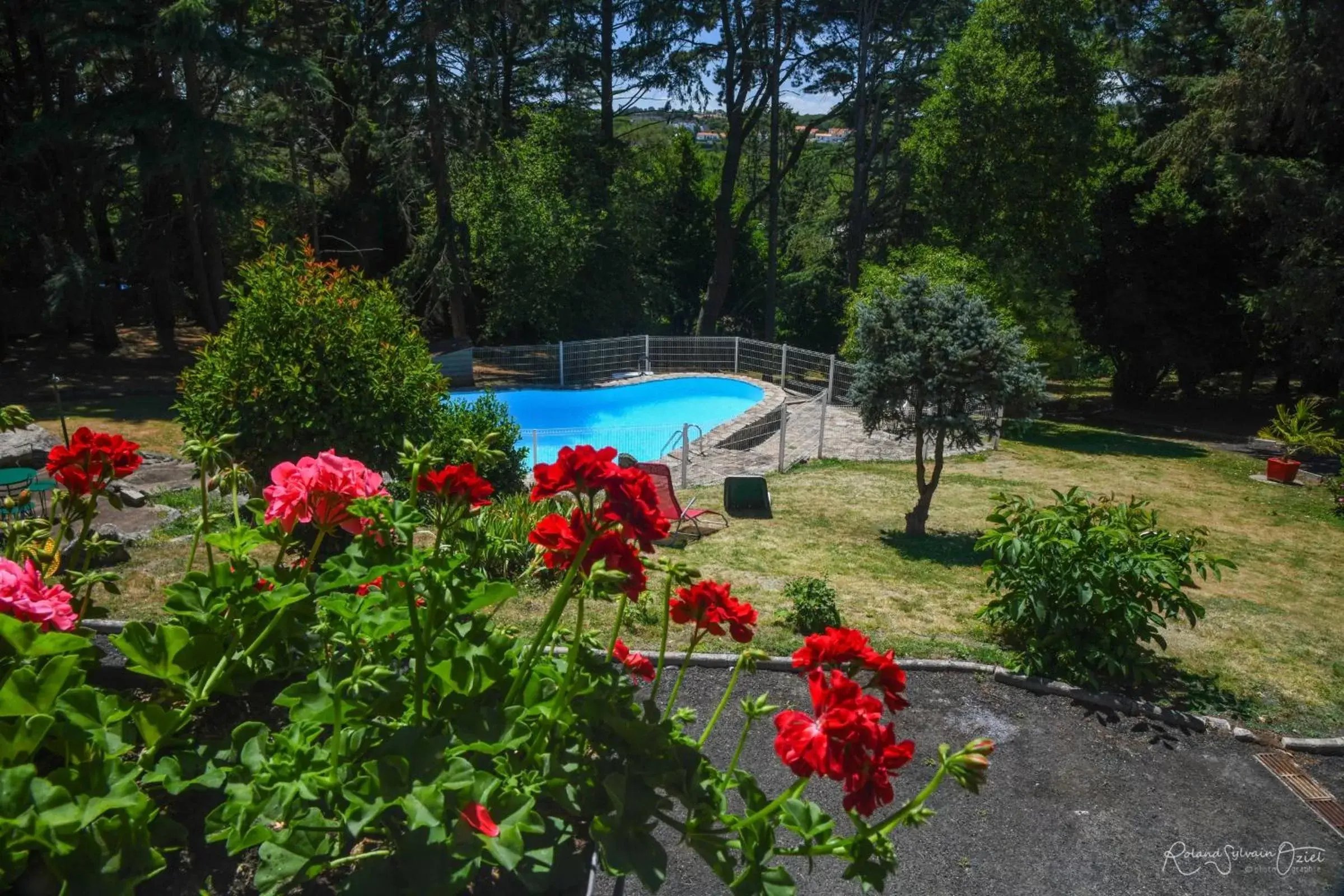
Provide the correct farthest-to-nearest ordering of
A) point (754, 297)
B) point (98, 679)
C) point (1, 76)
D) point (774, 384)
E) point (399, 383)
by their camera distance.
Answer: point (754, 297)
point (774, 384)
point (1, 76)
point (399, 383)
point (98, 679)

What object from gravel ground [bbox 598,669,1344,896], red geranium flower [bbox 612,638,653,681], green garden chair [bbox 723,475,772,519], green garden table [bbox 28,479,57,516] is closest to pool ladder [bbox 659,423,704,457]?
green garden chair [bbox 723,475,772,519]

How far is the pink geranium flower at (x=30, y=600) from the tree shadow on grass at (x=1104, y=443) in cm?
→ 1486

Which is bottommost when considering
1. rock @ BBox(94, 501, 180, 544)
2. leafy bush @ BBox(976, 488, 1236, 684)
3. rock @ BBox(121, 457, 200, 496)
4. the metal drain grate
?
rock @ BBox(121, 457, 200, 496)

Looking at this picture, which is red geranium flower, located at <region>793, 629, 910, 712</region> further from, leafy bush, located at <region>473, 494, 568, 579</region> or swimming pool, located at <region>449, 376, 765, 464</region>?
swimming pool, located at <region>449, 376, 765, 464</region>

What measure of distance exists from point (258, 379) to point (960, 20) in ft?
84.9

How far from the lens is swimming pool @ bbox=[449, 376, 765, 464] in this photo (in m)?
19.9

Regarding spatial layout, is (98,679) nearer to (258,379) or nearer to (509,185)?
(258,379)

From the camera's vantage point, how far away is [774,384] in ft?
70.2

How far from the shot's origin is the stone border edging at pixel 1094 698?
5324mm

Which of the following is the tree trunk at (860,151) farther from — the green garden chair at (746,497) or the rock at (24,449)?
the rock at (24,449)

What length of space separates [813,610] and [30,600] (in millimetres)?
4956

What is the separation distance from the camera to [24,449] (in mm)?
10898

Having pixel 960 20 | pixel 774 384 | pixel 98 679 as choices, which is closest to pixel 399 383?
pixel 98 679

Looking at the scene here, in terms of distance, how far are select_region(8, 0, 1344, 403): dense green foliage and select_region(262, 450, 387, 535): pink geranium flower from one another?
646 inches
